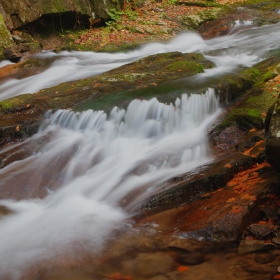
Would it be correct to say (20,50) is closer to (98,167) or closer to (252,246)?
(98,167)

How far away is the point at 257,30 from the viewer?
14.4m

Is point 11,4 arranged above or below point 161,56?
above

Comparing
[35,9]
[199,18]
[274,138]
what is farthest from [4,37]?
[274,138]

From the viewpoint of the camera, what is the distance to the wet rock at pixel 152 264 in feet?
11.3

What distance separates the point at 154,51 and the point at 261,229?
1076 centimetres

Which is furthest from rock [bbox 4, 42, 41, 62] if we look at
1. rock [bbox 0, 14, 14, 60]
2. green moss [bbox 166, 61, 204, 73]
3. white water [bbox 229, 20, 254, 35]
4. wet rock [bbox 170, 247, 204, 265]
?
wet rock [bbox 170, 247, 204, 265]

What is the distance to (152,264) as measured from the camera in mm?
3590

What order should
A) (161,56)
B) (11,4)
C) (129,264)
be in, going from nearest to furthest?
(129,264)
(161,56)
(11,4)

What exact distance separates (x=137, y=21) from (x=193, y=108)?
10079 mm

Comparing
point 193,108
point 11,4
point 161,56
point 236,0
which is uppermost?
point 11,4

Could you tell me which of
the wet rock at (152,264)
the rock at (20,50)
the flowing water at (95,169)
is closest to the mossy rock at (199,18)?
the rock at (20,50)

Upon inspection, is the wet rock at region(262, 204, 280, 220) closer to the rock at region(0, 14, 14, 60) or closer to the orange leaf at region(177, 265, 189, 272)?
the orange leaf at region(177, 265, 189, 272)

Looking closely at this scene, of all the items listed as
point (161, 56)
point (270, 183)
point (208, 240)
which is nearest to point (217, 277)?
point (208, 240)

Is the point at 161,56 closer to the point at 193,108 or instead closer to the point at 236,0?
the point at 193,108
